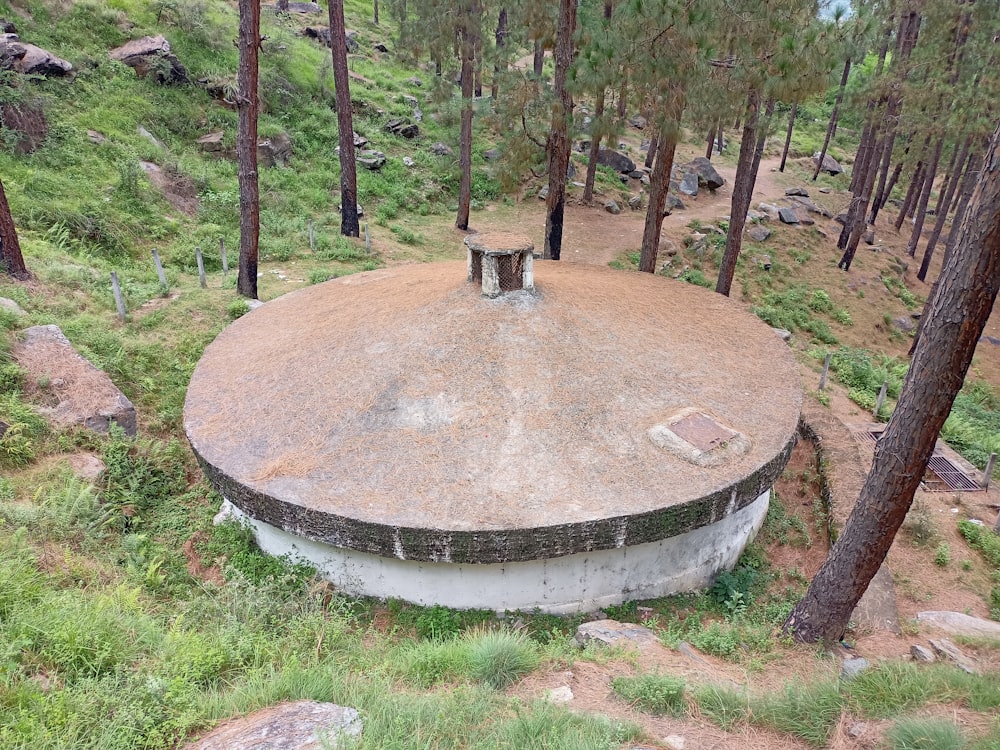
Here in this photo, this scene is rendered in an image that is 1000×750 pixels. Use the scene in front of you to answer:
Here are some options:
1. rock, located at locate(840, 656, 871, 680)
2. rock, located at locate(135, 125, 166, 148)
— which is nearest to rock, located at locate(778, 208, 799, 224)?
rock, located at locate(135, 125, 166, 148)

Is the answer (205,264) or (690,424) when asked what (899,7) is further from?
(205,264)

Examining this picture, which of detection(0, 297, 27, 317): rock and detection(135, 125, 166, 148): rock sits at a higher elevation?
detection(135, 125, 166, 148): rock

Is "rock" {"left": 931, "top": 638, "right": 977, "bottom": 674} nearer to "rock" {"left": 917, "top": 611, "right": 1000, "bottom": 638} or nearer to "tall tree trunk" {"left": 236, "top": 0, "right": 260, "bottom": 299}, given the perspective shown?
"rock" {"left": 917, "top": 611, "right": 1000, "bottom": 638}

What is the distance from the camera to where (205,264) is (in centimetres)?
1487

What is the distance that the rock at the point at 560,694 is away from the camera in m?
4.57

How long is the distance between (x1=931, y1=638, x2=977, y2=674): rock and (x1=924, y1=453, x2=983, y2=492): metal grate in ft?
17.7

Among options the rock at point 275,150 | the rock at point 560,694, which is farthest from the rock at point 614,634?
the rock at point 275,150

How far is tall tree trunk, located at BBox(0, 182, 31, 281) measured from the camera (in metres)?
10.7

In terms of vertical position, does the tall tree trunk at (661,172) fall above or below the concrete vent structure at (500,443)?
above

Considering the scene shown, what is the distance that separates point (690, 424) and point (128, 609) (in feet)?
19.8

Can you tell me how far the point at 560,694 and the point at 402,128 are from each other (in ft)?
82.9

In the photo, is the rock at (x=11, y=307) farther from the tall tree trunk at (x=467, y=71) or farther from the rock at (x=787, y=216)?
the rock at (x=787, y=216)

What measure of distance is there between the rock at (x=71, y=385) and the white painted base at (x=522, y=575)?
3.25 metres

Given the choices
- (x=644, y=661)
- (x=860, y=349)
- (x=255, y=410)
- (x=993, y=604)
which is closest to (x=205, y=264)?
(x=255, y=410)
